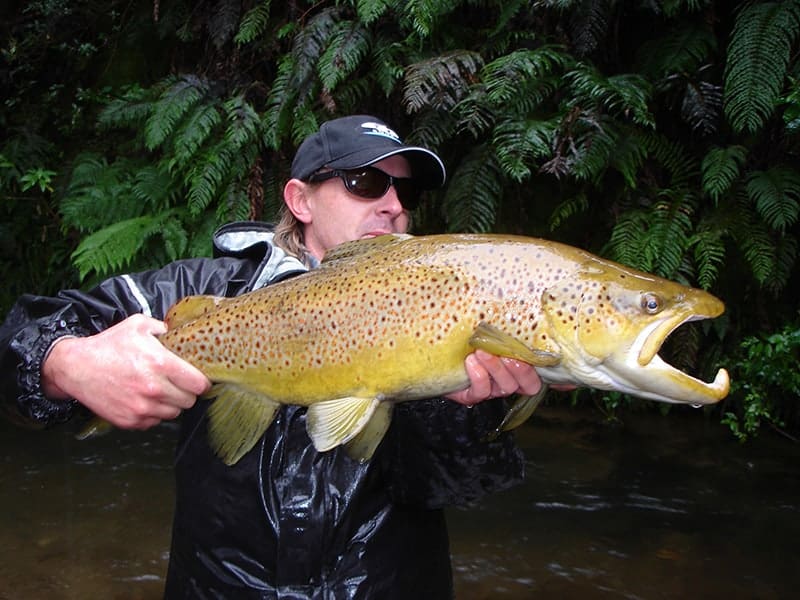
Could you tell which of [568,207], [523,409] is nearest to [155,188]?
[568,207]

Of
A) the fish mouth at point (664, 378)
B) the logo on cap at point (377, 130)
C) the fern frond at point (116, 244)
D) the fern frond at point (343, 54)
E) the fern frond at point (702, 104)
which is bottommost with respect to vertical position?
the fern frond at point (116, 244)

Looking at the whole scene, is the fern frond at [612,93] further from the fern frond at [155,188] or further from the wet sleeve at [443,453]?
the fern frond at [155,188]

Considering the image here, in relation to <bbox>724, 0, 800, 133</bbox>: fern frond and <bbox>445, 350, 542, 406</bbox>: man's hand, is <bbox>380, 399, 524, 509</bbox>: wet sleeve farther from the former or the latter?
<bbox>724, 0, 800, 133</bbox>: fern frond

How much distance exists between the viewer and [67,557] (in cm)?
504

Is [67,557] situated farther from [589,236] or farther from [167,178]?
[589,236]

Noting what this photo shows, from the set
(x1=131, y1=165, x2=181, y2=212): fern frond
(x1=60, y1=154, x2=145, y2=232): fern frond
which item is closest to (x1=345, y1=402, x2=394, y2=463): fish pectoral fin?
(x1=131, y1=165, x2=181, y2=212): fern frond

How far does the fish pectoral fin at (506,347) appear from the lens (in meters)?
1.95

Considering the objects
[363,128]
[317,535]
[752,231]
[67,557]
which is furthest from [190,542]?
[752,231]

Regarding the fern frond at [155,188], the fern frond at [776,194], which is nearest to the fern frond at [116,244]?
the fern frond at [155,188]

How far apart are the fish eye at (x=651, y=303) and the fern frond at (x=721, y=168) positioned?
367 cm

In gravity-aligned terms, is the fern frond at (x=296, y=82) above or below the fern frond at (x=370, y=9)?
below

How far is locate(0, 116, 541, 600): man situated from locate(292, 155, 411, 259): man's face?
0.56 ft

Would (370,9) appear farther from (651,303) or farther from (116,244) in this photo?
(651,303)

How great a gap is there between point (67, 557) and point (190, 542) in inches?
124
